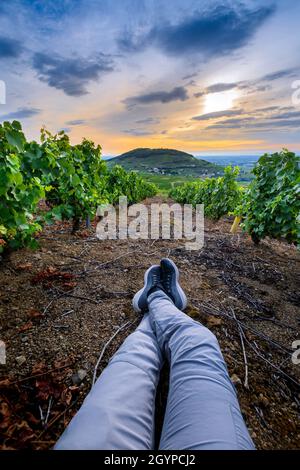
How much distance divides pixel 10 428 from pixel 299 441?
5.88 feet

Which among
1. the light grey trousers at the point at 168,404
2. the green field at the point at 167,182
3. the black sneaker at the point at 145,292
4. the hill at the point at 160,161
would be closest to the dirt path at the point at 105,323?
the black sneaker at the point at 145,292

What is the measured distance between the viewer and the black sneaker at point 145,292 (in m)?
2.48

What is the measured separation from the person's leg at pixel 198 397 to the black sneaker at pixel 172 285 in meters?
0.67

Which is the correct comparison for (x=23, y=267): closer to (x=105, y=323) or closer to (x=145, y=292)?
(x=105, y=323)

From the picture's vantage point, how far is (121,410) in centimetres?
113

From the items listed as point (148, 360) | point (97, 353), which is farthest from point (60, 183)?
point (148, 360)

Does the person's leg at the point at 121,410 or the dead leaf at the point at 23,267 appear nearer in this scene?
the person's leg at the point at 121,410

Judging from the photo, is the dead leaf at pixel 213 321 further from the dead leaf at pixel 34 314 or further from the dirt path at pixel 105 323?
the dead leaf at pixel 34 314

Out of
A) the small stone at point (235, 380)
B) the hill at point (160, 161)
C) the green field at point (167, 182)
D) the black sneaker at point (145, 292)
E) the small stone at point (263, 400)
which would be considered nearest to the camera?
the small stone at point (263, 400)

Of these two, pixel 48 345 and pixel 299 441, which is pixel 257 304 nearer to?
pixel 299 441

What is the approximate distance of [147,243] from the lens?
5.20 m

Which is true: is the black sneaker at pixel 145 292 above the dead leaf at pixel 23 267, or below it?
below

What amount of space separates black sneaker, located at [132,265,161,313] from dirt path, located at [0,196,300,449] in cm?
16

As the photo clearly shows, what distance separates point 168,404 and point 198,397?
209 millimetres
